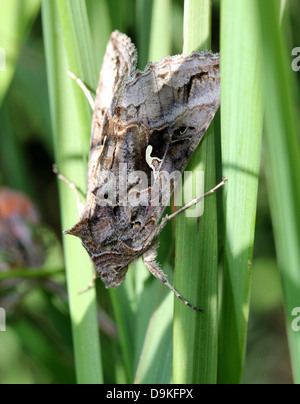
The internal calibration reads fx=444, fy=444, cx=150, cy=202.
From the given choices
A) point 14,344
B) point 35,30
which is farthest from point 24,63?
point 14,344

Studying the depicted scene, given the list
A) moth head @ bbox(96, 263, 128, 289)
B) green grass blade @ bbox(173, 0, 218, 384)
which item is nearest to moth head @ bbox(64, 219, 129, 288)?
moth head @ bbox(96, 263, 128, 289)

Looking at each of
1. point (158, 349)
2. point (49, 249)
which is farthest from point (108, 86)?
point (49, 249)

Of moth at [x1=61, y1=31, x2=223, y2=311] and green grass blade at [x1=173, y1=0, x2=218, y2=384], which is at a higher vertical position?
moth at [x1=61, y1=31, x2=223, y2=311]

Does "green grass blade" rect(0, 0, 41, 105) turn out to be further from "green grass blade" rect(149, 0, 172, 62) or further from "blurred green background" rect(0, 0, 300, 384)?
"green grass blade" rect(149, 0, 172, 62)

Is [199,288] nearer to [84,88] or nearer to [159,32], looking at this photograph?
[84,88]

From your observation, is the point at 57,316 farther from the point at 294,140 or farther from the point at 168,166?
the point at 294,140

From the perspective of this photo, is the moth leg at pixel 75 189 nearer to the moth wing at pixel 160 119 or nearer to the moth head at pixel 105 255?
the moth head at pixel 105 255
